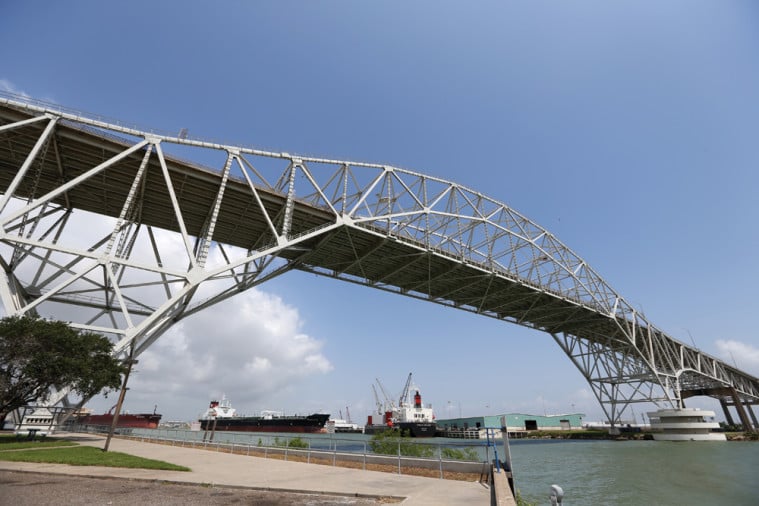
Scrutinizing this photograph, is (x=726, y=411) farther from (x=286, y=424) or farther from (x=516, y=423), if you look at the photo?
(x=286, y=424)

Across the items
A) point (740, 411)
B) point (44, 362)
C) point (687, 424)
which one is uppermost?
point (44, 362)

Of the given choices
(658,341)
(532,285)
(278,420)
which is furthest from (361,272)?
(278,420)

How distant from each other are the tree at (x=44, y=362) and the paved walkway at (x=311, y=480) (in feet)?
26.1

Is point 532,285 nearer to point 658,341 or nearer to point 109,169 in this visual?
point 658,341

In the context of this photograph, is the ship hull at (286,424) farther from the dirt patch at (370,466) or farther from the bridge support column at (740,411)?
the bridge support column at (740,411)

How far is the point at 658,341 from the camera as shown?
213ft

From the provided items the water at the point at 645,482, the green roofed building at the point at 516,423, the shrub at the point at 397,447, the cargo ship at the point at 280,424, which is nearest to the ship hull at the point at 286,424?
the cargo ship at the point at 280,424

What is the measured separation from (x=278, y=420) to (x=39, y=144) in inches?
3374

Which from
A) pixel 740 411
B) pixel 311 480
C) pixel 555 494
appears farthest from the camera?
pixel 740 411

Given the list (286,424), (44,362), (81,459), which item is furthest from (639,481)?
(286,424)

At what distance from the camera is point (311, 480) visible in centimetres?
1231

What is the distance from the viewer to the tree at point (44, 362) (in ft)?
65.0

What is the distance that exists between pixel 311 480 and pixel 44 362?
17516mm

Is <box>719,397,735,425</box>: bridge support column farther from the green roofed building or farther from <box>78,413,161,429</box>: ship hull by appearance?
<box>78,413,161,429</box>: ship hull
